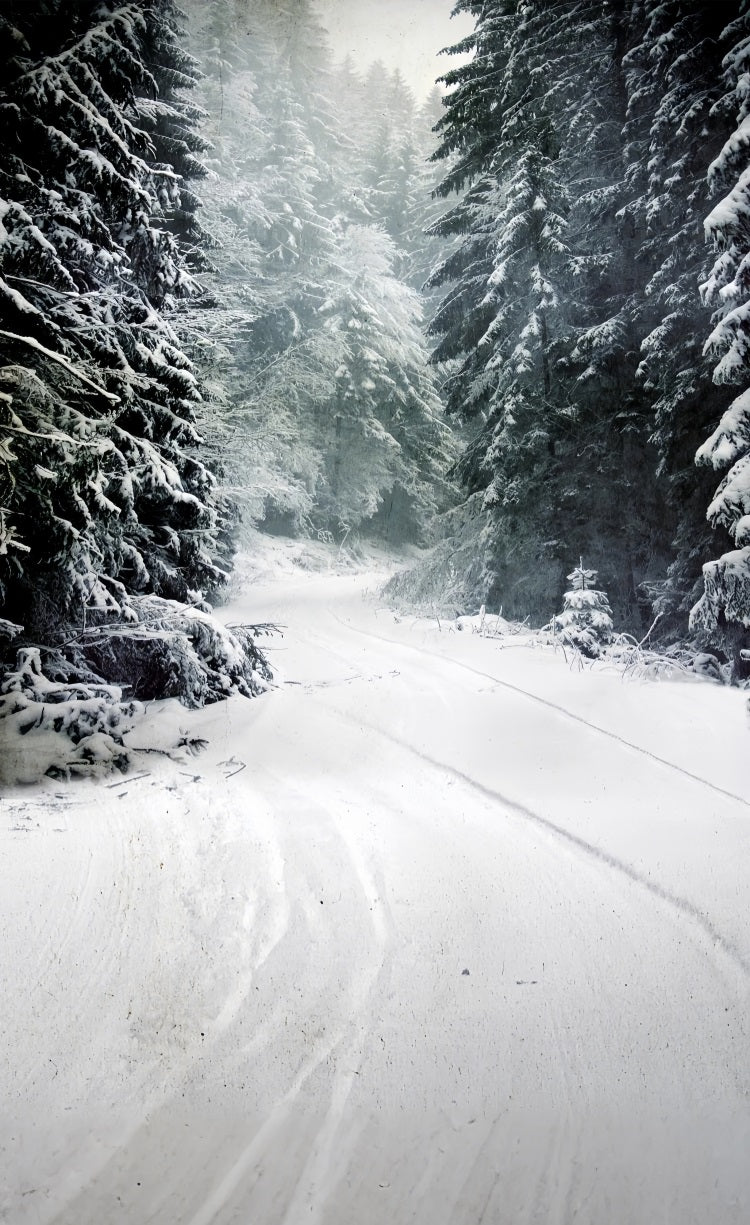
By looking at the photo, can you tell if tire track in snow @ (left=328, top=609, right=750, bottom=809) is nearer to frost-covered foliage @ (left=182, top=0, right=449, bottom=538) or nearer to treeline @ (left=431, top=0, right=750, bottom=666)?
treeline @ (left=431, top=0, right=750, bottom=666)

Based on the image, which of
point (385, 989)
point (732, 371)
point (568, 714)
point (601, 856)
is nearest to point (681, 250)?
point (732, 371)

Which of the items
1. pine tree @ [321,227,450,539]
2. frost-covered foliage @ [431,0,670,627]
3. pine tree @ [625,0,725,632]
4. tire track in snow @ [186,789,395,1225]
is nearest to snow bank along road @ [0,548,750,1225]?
tire track in snow @ [186,789,395,1225]

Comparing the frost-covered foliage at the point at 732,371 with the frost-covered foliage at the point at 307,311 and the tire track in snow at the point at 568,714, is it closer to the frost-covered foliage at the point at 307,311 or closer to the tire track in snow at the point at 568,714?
the tire track in snow at the point at 568,714

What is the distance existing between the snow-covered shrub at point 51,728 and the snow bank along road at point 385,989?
0.76ft

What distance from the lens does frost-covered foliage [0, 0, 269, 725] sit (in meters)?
4.31

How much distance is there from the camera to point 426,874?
3236 millimetres

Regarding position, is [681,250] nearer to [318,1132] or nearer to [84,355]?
[84,355]

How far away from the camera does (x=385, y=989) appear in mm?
2396

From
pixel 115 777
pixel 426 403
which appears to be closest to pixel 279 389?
pixel 426 403

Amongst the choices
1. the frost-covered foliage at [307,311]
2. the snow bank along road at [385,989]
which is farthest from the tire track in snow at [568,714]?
the frost-covered foliage at [307,311]

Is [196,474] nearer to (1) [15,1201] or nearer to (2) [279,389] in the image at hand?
(1) [15,1201]

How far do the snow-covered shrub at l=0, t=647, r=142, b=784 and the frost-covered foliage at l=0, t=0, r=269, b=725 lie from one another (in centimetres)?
59

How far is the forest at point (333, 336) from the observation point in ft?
15.7

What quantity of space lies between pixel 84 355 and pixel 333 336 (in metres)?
15.6
